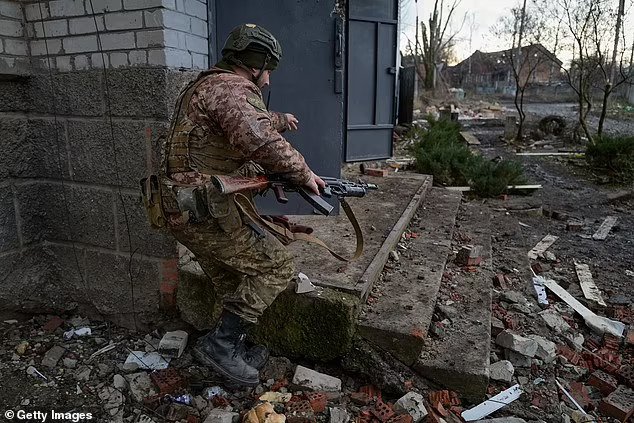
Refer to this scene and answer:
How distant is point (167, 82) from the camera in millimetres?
2693

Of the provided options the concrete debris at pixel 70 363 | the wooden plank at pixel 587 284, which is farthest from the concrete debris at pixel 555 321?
the concrete debris at pixel 70 363

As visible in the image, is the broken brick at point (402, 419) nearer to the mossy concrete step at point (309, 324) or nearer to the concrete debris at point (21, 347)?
the mossy concrete step at point (309, 324)

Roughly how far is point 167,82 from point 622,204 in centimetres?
698

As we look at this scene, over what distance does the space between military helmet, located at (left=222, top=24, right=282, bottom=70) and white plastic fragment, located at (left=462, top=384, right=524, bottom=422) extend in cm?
200

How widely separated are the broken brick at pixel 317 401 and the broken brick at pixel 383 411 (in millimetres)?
243

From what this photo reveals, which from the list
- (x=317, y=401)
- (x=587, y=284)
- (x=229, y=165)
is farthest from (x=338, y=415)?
(x=587, y=284)

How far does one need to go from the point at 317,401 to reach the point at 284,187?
1.08m

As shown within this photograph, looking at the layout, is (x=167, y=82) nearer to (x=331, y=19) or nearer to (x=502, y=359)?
(x=331, y=19)

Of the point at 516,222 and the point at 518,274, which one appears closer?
the point at 518,274

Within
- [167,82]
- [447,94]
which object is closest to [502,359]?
[167,82]

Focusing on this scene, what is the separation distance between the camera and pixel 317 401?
2385mm

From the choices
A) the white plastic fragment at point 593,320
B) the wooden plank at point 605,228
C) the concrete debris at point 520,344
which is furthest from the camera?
the wooden plank at point 605,228

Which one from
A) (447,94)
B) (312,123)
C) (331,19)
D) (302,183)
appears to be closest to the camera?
(302,183)

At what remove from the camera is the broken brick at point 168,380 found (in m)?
2.51
